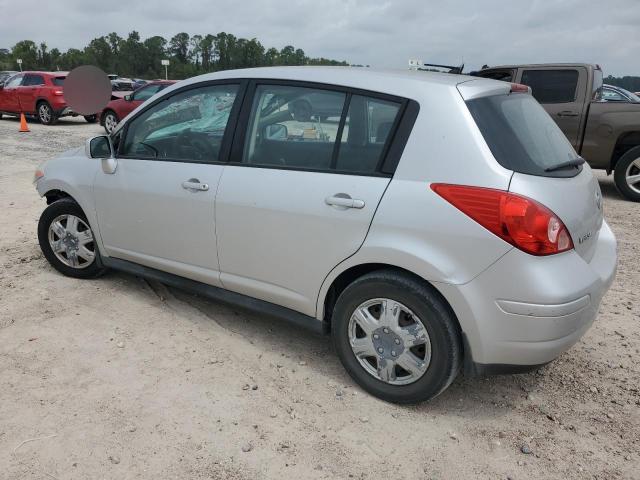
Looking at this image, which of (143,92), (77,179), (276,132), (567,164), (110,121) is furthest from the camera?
(110,121)

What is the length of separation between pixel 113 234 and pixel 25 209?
3550mm

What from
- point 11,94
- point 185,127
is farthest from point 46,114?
point 185,127

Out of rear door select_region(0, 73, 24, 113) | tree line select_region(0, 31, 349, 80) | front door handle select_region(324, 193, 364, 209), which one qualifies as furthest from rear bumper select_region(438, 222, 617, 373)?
tree line select_region(0, 31, 349, 80)

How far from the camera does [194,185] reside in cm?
343

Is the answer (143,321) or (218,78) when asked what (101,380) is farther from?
(218,78)

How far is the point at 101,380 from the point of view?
3.12m

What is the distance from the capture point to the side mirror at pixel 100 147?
4004 millimetres

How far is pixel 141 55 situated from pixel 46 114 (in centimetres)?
8336

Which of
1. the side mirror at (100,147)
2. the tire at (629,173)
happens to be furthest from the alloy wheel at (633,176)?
the side mirror at (100,147)

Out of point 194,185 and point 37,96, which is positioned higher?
point 194,185

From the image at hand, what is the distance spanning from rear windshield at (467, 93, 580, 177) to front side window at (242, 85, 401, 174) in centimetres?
46

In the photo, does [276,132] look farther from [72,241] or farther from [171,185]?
[72,241]

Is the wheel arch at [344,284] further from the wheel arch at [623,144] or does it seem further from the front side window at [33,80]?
the front side window at [33,80]

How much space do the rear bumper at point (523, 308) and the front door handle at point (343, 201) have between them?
Result: 0.60 metres
